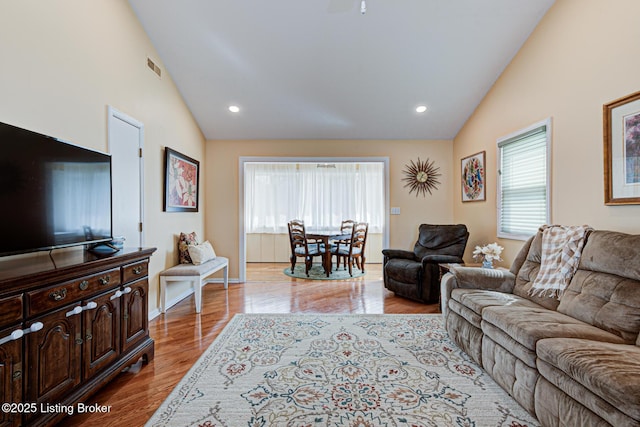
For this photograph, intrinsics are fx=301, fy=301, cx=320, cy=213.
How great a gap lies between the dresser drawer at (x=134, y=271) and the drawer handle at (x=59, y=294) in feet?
1.67

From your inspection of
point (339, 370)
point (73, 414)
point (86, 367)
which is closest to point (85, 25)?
point (86, 367)

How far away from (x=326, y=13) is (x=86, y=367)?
3565 millimetres

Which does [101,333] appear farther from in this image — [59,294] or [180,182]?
[180,182]

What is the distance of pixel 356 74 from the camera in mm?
3816

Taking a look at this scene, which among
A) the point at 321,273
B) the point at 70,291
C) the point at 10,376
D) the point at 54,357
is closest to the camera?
the point at 10,376

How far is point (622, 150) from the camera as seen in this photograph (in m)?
2.26

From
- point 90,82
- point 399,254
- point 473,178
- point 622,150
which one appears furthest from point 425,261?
point 90,82

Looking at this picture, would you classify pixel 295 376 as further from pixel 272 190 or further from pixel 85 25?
pixel 272 190

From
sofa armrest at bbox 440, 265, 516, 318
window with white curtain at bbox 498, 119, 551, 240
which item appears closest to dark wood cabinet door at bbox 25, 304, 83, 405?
sofa armrest at bbox 440, 265, 516, 318

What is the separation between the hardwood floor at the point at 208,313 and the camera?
6.23ft

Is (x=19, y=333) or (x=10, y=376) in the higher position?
(x=19, y=333)

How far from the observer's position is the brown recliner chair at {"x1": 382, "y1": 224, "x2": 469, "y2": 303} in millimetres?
3834

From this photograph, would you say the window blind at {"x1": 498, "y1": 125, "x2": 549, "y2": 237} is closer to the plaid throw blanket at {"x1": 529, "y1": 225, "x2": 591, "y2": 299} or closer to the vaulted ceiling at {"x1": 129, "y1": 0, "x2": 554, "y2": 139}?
the plaid throw blanket at {"x1": 529, "y1": 225, "x2": 591, "y2": 299}

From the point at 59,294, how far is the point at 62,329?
20 cm
